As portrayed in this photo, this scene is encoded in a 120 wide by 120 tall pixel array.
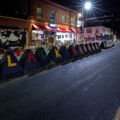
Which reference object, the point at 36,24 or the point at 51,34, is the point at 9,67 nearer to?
the point at 36,24

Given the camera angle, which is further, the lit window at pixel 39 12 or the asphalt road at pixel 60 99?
the lit window at pixel 39 12

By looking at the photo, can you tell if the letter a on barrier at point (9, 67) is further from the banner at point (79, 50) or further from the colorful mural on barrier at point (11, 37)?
the colorful mural on barrier at point (11, 37)

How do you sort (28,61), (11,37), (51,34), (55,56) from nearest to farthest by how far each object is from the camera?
1. (28,61)
2. (55,56)
3. (11,37)
4. (51,34)

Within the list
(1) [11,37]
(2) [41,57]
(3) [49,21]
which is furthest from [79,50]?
(3) [49,21]

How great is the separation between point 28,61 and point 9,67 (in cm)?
115

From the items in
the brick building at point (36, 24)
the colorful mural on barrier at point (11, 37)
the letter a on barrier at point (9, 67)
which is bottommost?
the letter a on barrier at point (9, 67)

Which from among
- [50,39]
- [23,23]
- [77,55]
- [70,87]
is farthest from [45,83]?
[50,39]

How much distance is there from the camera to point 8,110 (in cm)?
337

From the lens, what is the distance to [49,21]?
2384cm

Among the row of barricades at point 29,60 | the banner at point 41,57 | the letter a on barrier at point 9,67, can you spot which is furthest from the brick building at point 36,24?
the letter a on barrier at point 9,67

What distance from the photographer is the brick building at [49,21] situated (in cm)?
2100

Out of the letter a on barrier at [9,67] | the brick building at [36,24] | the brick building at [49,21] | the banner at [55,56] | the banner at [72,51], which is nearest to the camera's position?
the letter a on barrier at [9,67]

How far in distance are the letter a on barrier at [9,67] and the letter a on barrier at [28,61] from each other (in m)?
0.46

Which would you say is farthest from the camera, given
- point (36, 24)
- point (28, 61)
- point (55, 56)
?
point (36, 24)
